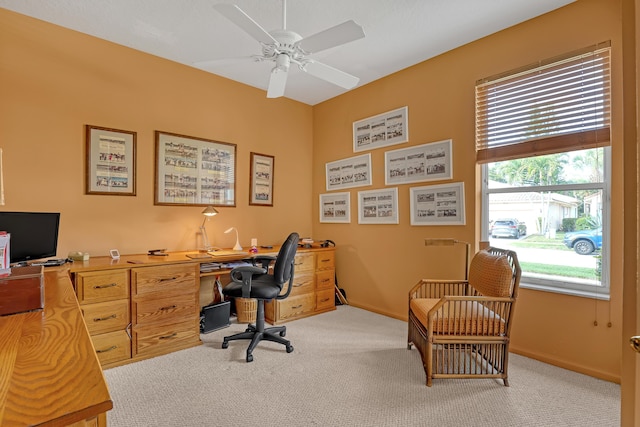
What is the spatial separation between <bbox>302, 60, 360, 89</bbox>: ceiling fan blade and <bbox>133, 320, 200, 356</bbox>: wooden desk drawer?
240 cm

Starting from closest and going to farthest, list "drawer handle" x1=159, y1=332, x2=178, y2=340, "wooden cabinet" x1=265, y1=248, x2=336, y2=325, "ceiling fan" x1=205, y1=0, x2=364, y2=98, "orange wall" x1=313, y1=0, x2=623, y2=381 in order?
"ceiling fan" x1=205, y1=0, x2=364, y2=98
"orange wall" x1=313, y1=0, x2=623, y2=381
"drawer handle" x1=159, y1=332, x2=178, y2=340
"wooden cabinet" x1=265, y1=248, x2=336, y2=325

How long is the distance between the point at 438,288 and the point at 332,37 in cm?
227

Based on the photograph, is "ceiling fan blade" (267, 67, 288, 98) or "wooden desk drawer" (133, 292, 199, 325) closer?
"ceiling fan blade" (267, 67, 288, 98)

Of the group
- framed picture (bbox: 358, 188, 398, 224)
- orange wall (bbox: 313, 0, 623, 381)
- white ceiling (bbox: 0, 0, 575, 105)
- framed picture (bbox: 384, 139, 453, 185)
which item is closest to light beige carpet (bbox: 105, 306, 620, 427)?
orange wall (bbox: 313, 0, 623, 381)

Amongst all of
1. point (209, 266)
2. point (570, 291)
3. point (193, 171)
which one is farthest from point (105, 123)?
point (570, 291)

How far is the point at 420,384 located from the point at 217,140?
10.4 ft

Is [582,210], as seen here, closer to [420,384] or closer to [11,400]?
[420,384]

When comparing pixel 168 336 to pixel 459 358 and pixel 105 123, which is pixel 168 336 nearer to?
pixel 105 123

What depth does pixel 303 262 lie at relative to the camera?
368cm

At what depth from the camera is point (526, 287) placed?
2654 mm

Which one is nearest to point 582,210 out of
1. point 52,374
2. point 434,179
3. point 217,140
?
point 434,179

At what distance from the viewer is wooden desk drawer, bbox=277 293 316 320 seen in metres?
3.48

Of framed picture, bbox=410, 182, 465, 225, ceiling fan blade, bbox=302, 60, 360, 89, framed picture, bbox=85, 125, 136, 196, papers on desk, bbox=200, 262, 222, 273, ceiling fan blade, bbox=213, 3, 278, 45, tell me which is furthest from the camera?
framed picture, bbox=410, 182, 465, 225

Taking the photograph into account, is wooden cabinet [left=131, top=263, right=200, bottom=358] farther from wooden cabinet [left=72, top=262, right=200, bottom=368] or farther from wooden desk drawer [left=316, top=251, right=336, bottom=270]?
wooden desk drawer [left=316, top=251, right=336, bottom=270]
